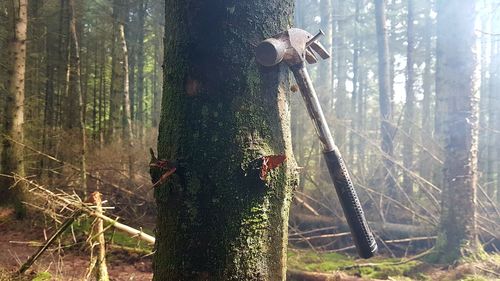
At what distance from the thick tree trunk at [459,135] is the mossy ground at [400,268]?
30cm

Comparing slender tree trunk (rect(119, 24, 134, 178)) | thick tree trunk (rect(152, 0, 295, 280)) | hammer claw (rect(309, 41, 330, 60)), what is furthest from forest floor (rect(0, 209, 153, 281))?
hammer claw (rect(309, 41, 330, 60))

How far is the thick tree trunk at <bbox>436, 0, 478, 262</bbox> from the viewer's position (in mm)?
5629

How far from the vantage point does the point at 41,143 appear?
36.6 ft

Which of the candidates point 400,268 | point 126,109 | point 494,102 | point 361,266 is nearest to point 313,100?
point 361,266

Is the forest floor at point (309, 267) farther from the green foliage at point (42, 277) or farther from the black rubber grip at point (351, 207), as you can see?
the black rubber grip at point (351, 207)

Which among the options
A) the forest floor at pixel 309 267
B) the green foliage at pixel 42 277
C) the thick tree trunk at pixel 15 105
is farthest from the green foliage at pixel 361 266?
the thick tree trunk at pixel 15 105

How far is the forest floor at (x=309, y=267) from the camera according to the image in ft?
16.2

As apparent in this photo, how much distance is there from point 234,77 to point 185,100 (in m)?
0.17

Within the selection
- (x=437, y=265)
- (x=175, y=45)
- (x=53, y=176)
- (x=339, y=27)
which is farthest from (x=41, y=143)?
(x=339, y=27)

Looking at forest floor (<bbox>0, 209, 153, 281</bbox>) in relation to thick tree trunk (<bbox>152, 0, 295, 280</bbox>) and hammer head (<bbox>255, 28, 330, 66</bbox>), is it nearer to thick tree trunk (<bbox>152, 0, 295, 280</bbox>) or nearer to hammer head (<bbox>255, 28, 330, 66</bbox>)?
thick tree trunk (<bbox>152, 0, 295, 280</bbox>)

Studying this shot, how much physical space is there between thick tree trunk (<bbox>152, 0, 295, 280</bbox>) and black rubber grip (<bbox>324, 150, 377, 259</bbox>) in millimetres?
303

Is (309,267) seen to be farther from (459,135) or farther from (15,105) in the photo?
(15,105)

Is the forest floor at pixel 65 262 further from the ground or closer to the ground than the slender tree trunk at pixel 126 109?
closer to the ground

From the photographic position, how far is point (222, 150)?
1.23 m
